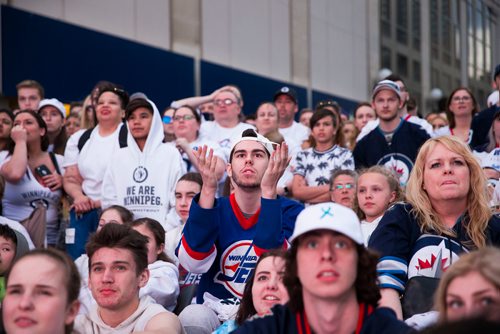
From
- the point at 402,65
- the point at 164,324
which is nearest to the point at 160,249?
the point at 164,324

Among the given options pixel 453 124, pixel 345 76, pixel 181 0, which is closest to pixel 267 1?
pixel 181 0

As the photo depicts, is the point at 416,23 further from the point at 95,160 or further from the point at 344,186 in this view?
the point at 95,160

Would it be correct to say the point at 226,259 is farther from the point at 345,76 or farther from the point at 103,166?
the point at 345,76

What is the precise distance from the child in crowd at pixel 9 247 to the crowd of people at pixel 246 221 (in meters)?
0.01

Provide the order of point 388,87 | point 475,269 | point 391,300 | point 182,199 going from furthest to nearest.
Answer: point 388,87 < point 182,199 < point 391,300 < point 475,269

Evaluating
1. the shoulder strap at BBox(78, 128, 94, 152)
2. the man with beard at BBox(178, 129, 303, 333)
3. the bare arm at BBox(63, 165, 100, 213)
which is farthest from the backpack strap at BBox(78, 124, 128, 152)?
the man with beard at BBox(178, 129, 303, 333)

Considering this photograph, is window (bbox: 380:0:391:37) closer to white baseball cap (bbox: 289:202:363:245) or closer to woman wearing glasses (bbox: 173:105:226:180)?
woman wearing glasses (bbox: 173:105:226:180)

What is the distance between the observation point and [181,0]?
16766mm

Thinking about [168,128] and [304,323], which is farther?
[168,128]

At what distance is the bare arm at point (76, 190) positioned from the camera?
274 inches

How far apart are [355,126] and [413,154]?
256 centimetres

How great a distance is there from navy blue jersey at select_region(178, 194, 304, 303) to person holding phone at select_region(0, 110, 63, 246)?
290 cm

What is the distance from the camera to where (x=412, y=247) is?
4262 millimetres

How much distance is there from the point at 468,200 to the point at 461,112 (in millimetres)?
4271
